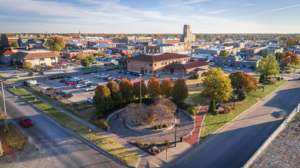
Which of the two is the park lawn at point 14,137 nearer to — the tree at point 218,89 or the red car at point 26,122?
the red car at point 26,122

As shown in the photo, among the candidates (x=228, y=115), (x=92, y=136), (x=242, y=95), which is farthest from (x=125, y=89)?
(x=242, y=95)

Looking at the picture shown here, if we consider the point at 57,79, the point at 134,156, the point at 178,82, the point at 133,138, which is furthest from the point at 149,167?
the point at 57,79

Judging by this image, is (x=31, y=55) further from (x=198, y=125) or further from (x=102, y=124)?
(x=198, y=125)

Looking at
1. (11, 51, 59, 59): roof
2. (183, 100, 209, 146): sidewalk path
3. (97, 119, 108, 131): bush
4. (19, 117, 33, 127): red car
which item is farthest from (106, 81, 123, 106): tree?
(11, 51, 59, 59): roof

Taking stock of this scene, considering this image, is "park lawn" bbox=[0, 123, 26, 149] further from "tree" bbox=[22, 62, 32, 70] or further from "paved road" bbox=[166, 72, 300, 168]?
"tree" bbox=[22, 62, 32, 70]

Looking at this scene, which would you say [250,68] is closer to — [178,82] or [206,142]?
[178,82]

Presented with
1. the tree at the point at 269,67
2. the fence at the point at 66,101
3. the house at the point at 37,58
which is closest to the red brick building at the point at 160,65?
the tree at the point at 269,67
